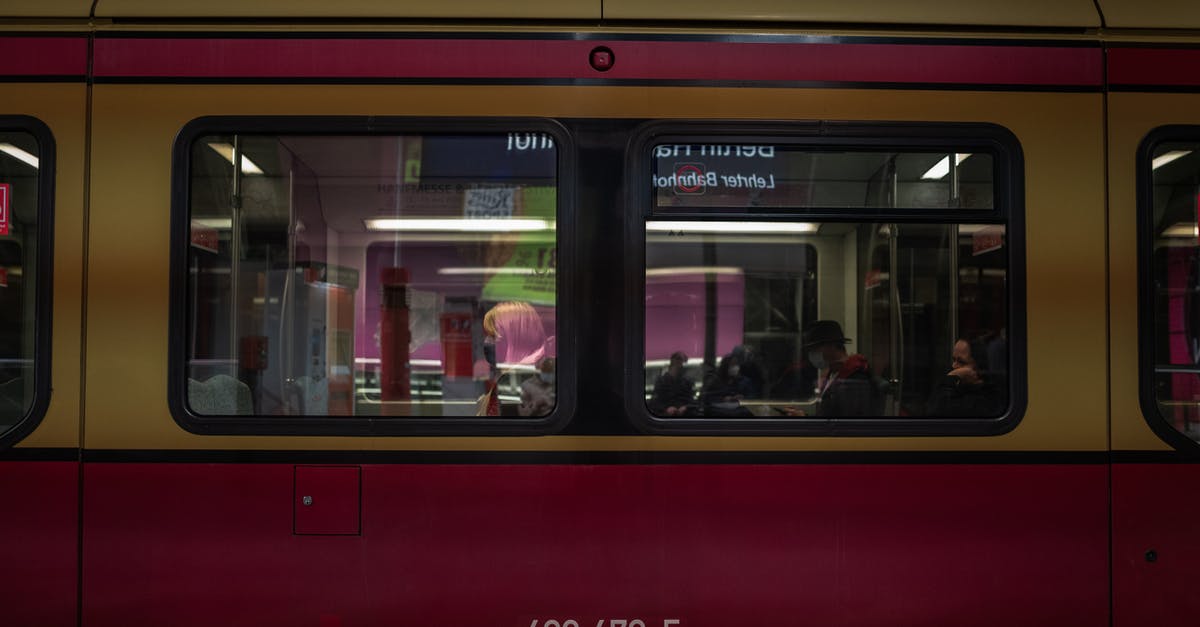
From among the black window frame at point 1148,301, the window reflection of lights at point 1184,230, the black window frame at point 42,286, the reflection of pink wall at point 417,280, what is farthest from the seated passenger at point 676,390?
the black window frame at point 42,286

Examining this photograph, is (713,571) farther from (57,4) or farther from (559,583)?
(57,4)

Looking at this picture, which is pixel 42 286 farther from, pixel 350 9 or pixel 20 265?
pixel 350 9

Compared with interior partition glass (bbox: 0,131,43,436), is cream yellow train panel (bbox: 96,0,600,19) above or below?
above

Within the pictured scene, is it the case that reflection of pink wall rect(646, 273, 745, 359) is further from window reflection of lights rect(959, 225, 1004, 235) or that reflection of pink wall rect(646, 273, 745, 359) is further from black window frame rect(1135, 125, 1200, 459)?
black window frame rect(1135, 125, 1200, 459)

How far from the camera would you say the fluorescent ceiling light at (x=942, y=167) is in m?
2.84

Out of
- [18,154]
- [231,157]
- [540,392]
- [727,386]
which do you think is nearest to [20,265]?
[18,154]

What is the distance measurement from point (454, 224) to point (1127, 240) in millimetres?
2601

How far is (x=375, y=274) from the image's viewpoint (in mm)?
2924

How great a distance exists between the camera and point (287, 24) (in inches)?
111

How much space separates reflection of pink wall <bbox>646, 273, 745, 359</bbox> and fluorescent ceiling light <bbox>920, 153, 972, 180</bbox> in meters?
0.84

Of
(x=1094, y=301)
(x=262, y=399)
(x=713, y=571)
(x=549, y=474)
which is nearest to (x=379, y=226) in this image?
(x=262, y=399)

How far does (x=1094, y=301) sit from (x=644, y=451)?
5.93 feet

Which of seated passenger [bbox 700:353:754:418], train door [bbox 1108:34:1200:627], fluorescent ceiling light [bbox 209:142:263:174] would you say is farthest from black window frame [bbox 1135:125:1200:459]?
fluorescent ceiling light [bbox 209:142:263:174]

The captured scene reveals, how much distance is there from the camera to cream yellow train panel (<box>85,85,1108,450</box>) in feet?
9.02
